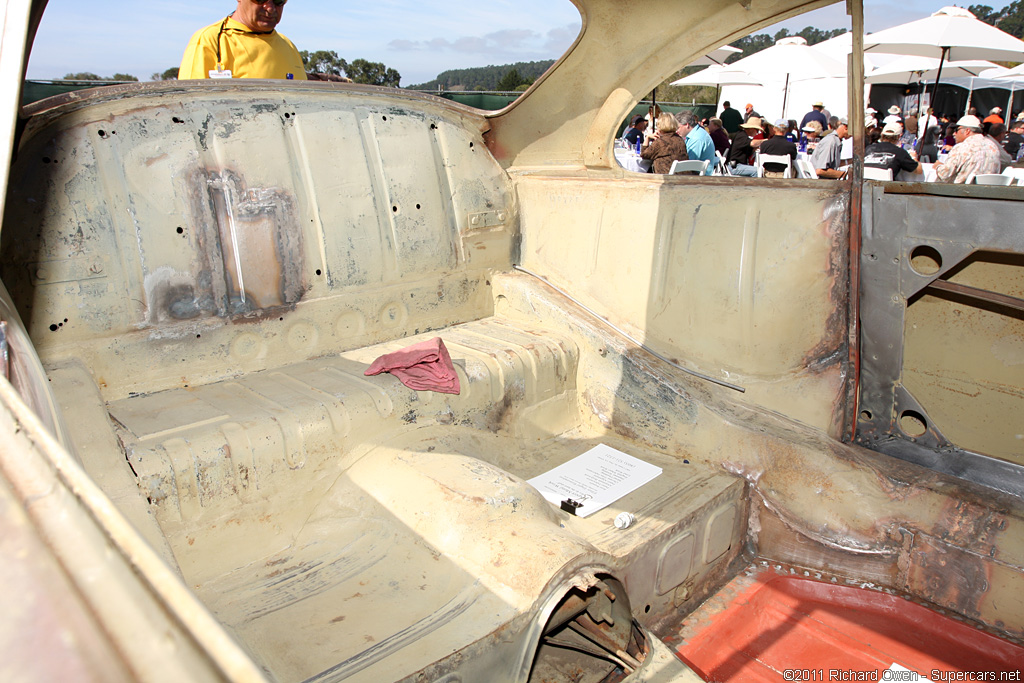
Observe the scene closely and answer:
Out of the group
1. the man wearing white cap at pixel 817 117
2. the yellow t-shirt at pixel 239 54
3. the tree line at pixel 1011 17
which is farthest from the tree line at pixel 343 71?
the tree line at pixel 1011 17

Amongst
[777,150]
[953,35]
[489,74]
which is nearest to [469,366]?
[777,150]

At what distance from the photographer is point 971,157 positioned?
6.86 m

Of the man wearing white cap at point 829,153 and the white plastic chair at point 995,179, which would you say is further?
the man wearing white cap at point 829,153

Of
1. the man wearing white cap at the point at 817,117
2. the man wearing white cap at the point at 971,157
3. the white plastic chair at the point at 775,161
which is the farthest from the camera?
the man wearing white cap at the point at 817,117

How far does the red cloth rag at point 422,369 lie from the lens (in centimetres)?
236

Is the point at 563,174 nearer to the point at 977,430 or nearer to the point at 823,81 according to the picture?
the point at 977,430

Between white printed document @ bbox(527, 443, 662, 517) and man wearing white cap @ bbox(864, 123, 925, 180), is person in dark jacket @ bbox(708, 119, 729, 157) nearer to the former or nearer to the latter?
man wearing white cap @ bbox(864, 123, 925, 180)

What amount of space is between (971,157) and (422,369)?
691cm

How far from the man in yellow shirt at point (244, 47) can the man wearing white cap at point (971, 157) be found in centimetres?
656

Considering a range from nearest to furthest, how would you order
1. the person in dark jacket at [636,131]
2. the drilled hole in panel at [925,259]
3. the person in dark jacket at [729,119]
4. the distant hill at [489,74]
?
the drilled hole in panel at [925,259]
the person in dark jacket at [636,131]
the person in dark jacket at [729,119]
the distant hill at [489,74]

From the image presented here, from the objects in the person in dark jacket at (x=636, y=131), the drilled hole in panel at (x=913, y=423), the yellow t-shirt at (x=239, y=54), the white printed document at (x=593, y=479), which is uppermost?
the yellow t-shirt at (x=239, y=54)

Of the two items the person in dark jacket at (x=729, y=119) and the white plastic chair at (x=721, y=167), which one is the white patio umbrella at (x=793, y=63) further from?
the white plastic chair at (x=721, y=167)

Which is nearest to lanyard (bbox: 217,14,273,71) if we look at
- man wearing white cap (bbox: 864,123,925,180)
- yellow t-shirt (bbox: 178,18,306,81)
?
yellow t-shirt (bbox: 178,18,306,81)

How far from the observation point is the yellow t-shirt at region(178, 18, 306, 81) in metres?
3.10
